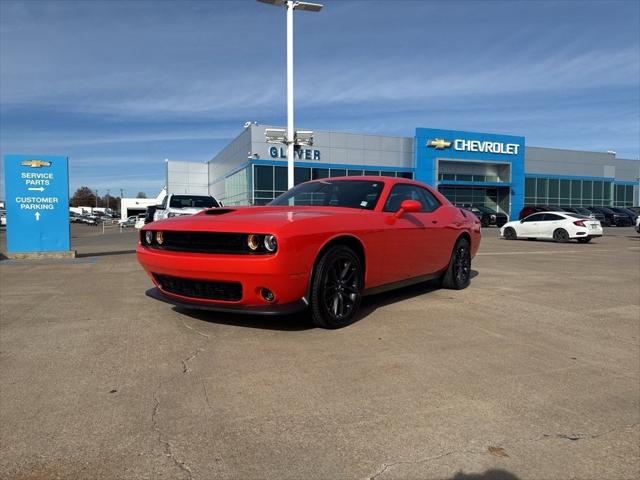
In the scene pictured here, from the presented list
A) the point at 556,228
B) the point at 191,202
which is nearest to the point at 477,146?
the point at 556,228

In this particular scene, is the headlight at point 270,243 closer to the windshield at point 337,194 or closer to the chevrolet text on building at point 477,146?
the windshield at point 337,194

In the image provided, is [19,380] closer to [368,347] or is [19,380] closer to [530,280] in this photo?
[368,347]

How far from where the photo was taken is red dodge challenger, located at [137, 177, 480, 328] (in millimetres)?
3963

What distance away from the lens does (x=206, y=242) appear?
4219 mm

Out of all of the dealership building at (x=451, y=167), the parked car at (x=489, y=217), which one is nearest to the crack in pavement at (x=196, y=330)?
the dealership building at (x=451, y=167)

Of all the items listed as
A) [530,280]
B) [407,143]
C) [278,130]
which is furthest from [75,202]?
[530,280]

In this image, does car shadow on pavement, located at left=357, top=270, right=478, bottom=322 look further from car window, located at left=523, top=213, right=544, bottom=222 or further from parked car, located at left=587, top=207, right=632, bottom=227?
parked car, located at left=587, top=207, right=632, bottom=227

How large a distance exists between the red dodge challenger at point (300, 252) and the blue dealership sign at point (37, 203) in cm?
A: 839

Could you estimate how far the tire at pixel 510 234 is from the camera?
65.5ft

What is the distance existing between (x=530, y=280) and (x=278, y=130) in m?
11.2

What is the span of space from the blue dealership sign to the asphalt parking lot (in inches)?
282

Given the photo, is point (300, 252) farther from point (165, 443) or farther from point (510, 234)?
point (510, 234)

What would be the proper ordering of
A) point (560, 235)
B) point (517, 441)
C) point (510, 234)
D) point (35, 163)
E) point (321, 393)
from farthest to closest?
point (510, 234), point (560, 235), point (35, 163), point (321, 393), point (517, 441)

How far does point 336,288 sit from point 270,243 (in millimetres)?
850
